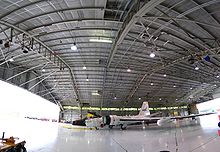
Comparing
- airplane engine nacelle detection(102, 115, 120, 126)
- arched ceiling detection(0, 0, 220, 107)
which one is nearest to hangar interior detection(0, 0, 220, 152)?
arched ceiling detection(0, 0, 220, 107)

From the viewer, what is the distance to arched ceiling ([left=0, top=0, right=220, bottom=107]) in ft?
36.7

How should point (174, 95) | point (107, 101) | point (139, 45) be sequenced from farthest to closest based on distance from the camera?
1. point (174, 95)
2. point (107, 101)
3. point (139, 45)

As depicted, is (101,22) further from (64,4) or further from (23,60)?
(23,60)

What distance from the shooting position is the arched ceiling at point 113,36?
11.2 m

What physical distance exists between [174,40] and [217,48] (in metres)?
5.01

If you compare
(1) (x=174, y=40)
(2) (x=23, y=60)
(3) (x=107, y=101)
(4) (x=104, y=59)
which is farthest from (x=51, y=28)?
(3) (x=107, y=101)

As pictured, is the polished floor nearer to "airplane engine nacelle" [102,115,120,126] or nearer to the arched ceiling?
the arched ceiling

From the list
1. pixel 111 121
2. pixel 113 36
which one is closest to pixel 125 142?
pixel 113 36

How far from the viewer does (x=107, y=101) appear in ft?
137

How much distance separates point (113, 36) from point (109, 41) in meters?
0.79

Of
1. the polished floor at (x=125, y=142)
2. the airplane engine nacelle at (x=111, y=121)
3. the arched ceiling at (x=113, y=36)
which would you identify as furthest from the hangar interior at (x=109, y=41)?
the airplane engine nacelle at (x=111, y=121)

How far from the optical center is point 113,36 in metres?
15.9

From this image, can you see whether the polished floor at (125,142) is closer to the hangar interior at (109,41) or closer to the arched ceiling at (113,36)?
the hangar interior at (109,41)

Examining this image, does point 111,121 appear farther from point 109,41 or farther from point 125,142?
point 125,142
